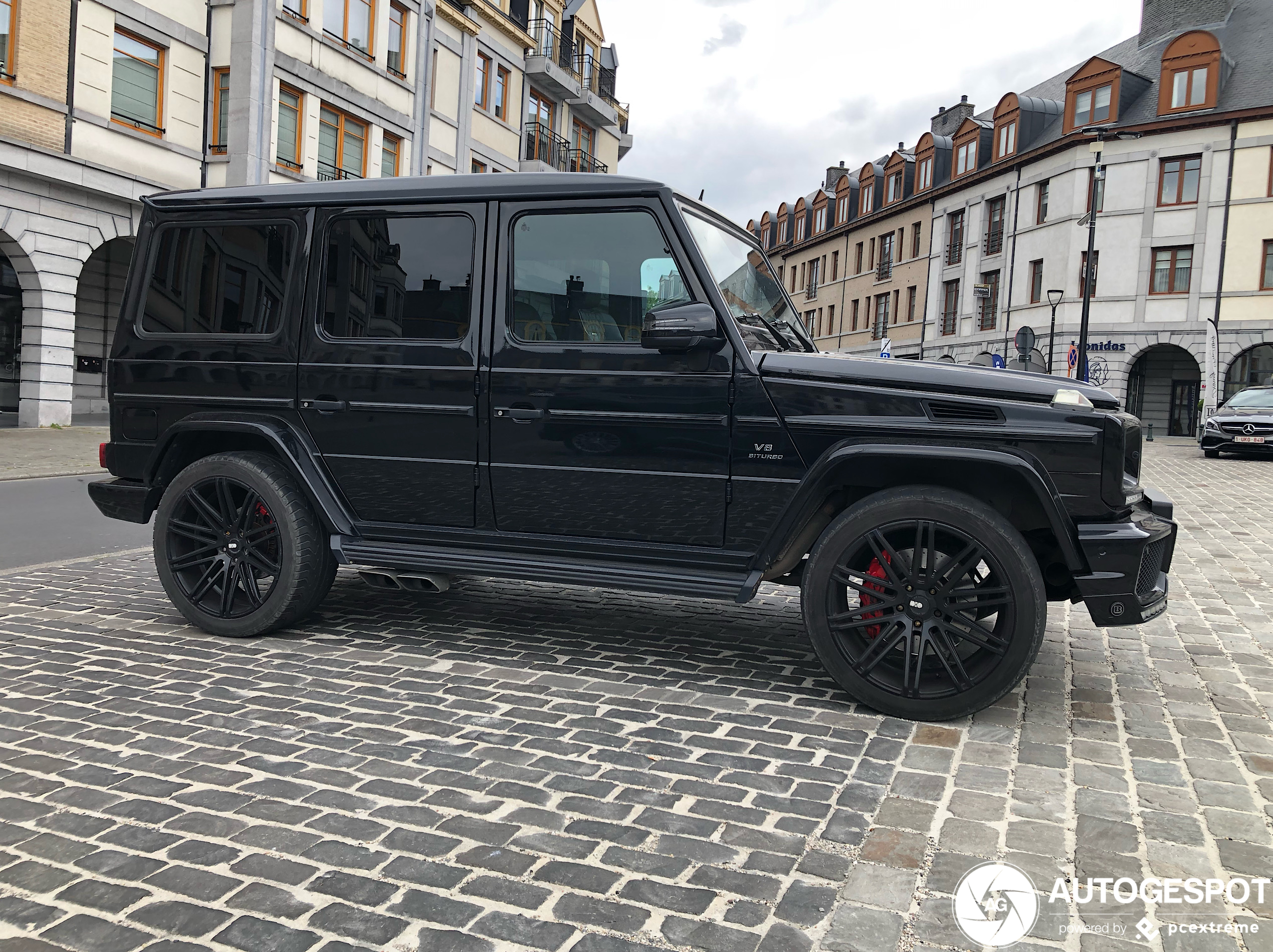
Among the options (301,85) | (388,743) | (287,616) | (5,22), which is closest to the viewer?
(388,743)

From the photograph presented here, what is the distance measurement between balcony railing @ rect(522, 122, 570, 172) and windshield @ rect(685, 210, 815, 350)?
1207 inches

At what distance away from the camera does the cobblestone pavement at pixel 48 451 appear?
1248 cm

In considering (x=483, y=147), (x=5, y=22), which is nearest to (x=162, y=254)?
(x=5, y=22)

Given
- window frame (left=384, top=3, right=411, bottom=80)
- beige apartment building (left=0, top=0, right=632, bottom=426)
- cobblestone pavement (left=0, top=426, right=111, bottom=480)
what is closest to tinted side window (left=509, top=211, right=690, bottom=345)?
cobblestone pavement (left=0, top=426, right=111, bottom=480)

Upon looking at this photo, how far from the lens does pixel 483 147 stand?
31516mm

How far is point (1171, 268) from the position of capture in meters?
36.0

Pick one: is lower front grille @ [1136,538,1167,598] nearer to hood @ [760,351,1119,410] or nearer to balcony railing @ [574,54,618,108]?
hood @ [760,351,1119,410]

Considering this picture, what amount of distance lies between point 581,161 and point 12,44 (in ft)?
75.6

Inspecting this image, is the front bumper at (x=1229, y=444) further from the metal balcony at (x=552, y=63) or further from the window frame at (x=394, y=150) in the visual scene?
the metal balcony at (x=552, y=63)

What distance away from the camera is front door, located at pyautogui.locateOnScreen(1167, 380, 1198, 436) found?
3784cm

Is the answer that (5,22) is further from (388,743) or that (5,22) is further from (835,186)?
(835,186)

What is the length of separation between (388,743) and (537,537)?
128 centimetres

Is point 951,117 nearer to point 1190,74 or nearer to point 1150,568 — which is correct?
point 1190,74

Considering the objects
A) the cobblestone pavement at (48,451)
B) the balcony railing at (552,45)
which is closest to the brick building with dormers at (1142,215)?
the balcony railing at (552,45)
